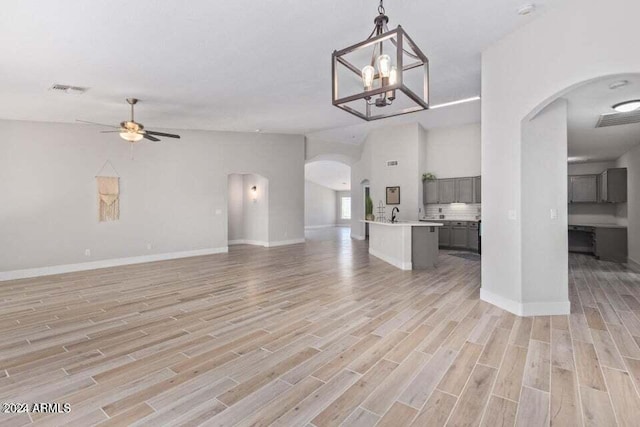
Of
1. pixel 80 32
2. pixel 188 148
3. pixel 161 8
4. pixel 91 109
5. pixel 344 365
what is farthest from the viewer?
pixel 188 148

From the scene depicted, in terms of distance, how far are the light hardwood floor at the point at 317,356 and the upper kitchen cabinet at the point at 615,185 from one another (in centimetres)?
367

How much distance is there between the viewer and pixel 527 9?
10.5 feet

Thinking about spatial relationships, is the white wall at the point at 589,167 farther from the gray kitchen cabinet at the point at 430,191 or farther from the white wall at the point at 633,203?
the gray kitchen cabinet at the point at 430,191

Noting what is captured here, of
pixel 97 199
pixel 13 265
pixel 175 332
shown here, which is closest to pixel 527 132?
pixel 175 332

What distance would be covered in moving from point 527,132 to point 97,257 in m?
7.99

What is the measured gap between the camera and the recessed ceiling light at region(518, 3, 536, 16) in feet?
10.3

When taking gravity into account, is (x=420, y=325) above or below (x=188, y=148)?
below

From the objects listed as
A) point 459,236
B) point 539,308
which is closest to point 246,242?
point 459,236

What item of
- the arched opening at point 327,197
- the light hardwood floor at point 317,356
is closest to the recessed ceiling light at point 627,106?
the light hardwood floor at point 317,356

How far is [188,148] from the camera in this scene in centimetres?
804

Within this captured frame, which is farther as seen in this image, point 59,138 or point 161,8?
point 59,138

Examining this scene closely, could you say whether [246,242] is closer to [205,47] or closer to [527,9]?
[205,47]

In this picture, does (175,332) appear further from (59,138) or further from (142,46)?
(59,138)

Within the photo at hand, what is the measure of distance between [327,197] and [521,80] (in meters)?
15.3
